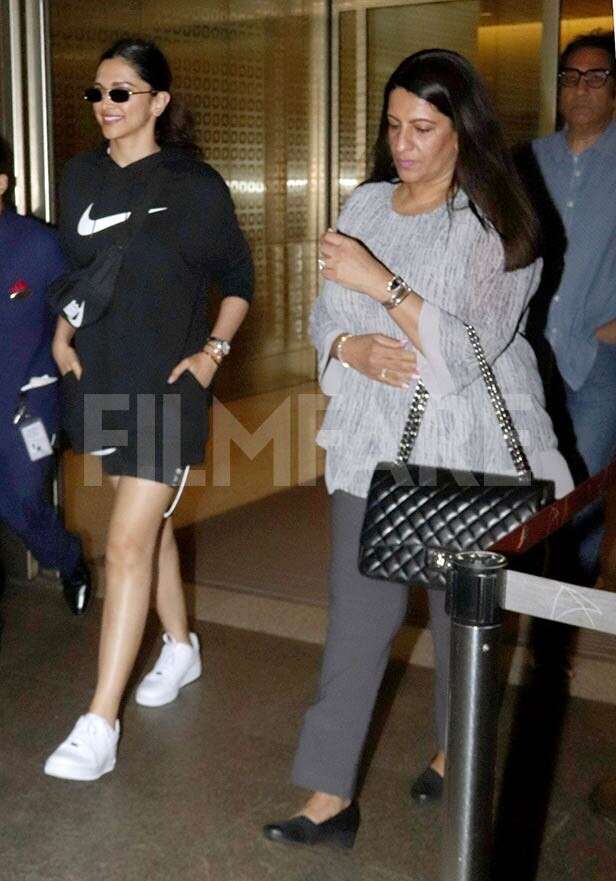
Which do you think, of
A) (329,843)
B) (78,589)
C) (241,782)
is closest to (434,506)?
(329,843)

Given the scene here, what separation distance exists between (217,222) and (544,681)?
1782 millimetres

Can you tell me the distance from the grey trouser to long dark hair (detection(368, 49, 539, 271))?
0.69 meters

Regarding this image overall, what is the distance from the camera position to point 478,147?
2.87 metres

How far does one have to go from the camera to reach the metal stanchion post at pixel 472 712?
1942mm

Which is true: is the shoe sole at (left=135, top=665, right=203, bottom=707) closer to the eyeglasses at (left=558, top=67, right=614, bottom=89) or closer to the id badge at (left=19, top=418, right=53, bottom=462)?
the id badge at (left=19, top=418, right=53, bottom=462)

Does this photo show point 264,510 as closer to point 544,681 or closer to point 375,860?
point 544,681

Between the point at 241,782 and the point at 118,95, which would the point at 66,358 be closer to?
the point at 118,95

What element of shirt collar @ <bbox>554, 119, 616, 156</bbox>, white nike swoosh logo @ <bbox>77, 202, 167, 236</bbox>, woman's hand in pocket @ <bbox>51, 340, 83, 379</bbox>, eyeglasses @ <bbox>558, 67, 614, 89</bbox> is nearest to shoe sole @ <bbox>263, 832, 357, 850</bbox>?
woman's hand in pocket @ <bbox>51, 340, 83, 379</bbox>

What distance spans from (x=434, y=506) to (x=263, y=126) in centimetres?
668

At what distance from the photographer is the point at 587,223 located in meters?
4.16

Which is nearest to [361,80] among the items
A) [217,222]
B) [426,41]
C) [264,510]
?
[426,41]

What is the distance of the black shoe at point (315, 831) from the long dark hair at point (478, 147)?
1.36 m

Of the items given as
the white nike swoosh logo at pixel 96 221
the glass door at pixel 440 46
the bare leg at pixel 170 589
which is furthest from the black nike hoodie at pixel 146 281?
the glass door at pixel 440 46

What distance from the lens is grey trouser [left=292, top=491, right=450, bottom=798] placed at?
3.11 metres
